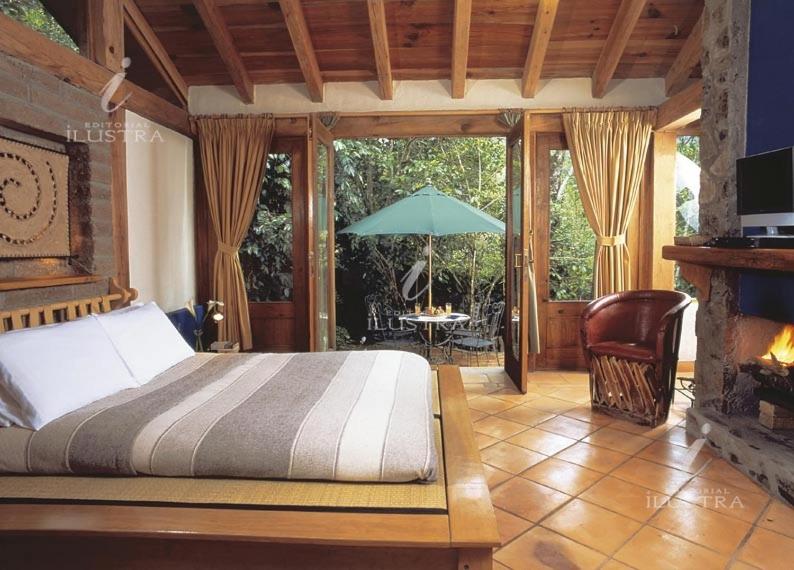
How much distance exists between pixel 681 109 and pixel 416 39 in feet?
6.97

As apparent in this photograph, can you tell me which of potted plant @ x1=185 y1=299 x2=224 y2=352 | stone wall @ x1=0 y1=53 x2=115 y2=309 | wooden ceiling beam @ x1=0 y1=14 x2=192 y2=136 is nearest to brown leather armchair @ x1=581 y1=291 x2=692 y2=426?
potted plant @ x1=185 y1=299 x2=224 y2=352

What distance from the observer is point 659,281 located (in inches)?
189

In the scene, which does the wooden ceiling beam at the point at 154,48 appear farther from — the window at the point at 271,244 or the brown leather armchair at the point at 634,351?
the brown leather armchair at the point at 634,351

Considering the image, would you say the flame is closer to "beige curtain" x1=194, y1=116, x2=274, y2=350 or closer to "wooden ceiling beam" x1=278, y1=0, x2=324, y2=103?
"wooden ceiling beam" x1=278, y1=0, x2=324, y2=103

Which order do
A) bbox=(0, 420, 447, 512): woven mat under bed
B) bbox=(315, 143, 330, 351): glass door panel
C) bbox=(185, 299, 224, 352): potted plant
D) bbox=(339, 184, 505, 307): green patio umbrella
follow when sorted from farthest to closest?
bbox=(339, 184, 505, 307): green patio umbrella
bbox=(315, 143, 330, 351): glass door panel
bbox=(185, 299, 224, 352): potted plant
bbox=(0, 420, 447, 512): woven mat under bed

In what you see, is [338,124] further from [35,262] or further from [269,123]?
[35,262]

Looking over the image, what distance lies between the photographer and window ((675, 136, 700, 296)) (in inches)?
196

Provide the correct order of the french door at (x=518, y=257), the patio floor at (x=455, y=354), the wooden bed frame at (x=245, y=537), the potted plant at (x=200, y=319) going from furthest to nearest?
the patio floor at (x=455, y=354)
the potted plant at (x=200, y=319)
the french door at (x=518, y=257)
the wooden bed frame at (x=245, y=537)

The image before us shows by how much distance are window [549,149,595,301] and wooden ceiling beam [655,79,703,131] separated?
0.81 metres

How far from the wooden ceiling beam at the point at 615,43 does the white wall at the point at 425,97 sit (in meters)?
0.17

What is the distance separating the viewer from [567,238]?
5.01m

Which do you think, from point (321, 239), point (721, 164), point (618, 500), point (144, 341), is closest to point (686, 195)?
point (721, 164)

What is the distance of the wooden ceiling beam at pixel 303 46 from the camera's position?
391 centimetres

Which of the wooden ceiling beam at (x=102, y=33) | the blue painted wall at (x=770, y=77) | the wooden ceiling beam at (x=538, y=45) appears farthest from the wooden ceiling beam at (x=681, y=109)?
the wooden ceiling beam at (x=102, y=33)
